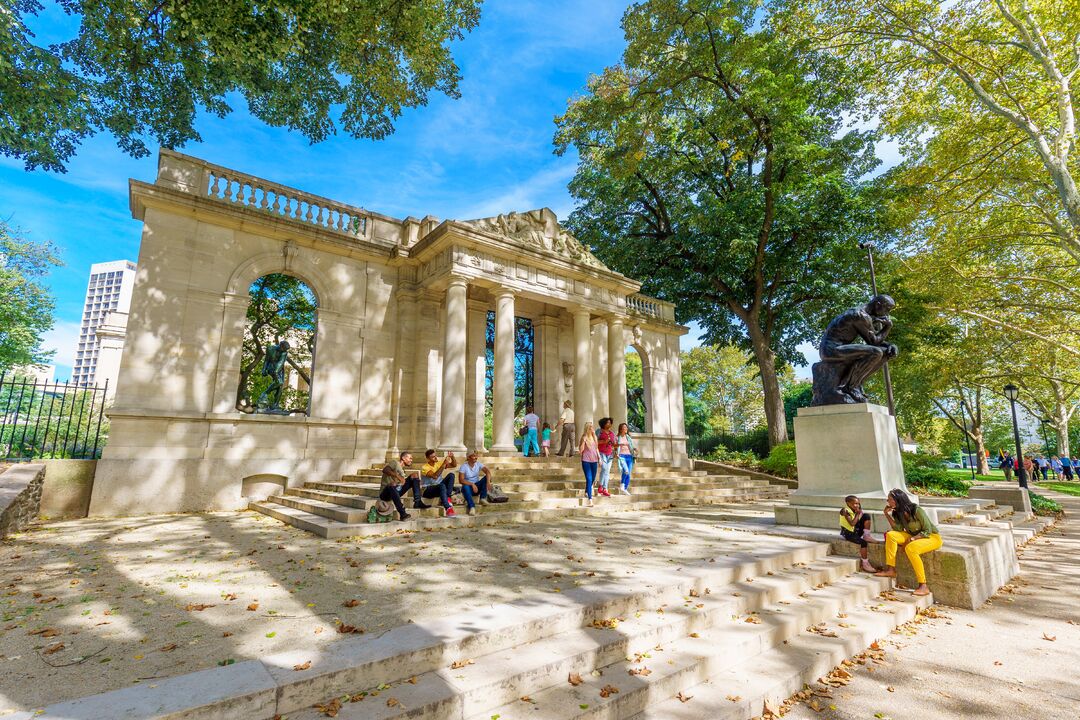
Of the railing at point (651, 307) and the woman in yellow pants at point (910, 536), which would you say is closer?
the woman in yellow pants at point (910, 536)

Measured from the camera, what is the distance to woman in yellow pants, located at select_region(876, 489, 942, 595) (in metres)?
5.75

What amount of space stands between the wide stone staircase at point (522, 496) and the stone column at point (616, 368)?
2.20m

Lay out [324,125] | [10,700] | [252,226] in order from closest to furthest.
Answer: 1. [10,700]
2. [252,226]
3. [324,125]

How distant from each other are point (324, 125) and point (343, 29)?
4862 mm

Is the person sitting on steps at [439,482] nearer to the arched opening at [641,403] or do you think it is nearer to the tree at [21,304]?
the arched opening at [641,403]

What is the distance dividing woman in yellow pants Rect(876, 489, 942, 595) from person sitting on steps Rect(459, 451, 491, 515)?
20.0ft

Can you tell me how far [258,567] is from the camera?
5660 millimetres

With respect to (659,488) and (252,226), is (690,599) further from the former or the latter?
(252,226)

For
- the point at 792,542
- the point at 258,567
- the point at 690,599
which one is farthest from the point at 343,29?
the point at 792,542

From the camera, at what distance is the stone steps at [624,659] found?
9.41 ft

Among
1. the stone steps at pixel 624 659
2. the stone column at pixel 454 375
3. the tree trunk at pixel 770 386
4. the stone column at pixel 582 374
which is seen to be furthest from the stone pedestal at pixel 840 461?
the tree trunk at pixel 770 386

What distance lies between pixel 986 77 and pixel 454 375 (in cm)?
1597

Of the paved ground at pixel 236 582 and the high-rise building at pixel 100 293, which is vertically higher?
→ the high-rise building at pixel 100 293

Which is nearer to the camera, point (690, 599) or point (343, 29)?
point (690, 599)
